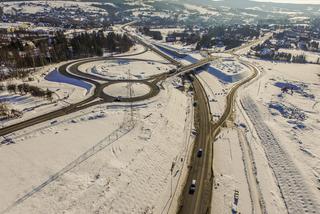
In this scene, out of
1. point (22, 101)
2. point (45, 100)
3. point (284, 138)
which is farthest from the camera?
point (45, 100)

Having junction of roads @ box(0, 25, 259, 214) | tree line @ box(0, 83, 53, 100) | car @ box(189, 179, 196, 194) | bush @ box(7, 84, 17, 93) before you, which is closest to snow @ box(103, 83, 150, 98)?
junction of roads @ box(0, 25, 259, 214)

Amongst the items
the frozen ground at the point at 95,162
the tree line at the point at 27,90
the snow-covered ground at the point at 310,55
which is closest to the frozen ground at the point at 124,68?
the tree line at the point at 27,90

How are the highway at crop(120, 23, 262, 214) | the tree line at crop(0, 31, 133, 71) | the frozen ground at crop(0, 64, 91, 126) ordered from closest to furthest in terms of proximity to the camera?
1. the highway at crop(120, 23, 262, 214)
2. the frozen ground at crop(0, 64, 91, 126)
3. the tree line at crop(0, 31, 133, 71)

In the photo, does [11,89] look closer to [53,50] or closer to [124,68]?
[124,68]

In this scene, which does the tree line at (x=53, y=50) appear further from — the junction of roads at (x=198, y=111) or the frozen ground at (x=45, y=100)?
the frozen ground at (x=45, y=100)

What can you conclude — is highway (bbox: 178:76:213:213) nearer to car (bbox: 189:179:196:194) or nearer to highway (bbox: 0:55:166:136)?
car (bbox: 189:179:196:194)

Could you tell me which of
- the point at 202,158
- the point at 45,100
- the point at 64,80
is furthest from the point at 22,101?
the point at 202,158
